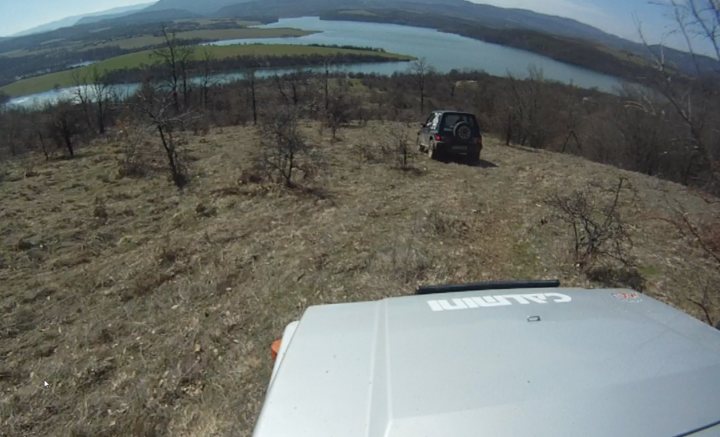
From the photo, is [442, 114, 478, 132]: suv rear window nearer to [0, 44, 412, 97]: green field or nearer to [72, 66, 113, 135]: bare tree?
[72, 66, 113, 135]: bare tree

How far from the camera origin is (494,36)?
269 feet

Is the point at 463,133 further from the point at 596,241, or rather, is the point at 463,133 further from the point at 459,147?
the point at 596,241

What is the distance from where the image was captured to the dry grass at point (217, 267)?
11.8 ft

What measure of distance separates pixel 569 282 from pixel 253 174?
8.22 meters

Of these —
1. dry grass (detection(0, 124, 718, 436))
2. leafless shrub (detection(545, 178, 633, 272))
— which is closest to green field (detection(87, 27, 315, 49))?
dry grass (detection(0, 124, 718, 436))

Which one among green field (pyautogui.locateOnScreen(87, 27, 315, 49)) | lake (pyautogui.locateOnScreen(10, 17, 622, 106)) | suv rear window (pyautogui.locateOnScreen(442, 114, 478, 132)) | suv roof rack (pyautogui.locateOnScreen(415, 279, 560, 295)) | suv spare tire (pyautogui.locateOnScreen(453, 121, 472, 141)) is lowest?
suv spare tire (pyautogui.locateOnScreen(453, 121, 472, 141))

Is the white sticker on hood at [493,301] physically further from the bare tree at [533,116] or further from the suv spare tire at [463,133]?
the bare tree at [533,116]

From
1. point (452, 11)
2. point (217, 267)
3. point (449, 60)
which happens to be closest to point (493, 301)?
point (217, 267)

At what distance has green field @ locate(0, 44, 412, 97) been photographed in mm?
47281

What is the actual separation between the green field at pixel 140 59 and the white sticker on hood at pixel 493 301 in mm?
50233

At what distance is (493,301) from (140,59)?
6659cm

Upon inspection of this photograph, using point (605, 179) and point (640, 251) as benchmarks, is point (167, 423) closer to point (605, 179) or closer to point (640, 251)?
point (640, 251)

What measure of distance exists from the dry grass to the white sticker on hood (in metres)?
2.28

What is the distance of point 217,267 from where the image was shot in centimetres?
592
